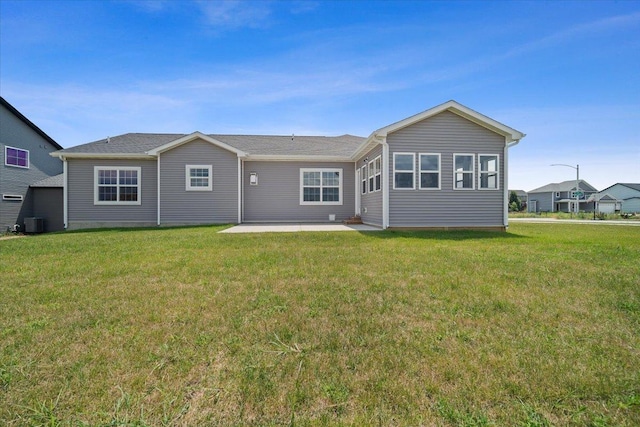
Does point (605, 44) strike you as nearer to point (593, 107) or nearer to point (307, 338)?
point (593, 107)

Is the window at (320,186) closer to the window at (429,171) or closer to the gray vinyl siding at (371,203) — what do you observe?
the gray vinyl siding at (371,203)

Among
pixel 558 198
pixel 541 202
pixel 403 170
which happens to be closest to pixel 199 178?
pixel 403 170

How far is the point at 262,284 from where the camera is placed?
4.16 m

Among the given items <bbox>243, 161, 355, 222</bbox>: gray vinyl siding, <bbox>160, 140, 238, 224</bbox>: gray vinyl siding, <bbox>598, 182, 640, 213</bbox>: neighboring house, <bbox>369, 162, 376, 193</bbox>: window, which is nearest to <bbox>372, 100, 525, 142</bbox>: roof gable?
<bbox>369, 162, 376, 193</bbox>: window

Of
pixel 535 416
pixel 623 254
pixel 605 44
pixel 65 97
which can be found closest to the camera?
pixel 535 416

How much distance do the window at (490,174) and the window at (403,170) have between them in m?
2.76

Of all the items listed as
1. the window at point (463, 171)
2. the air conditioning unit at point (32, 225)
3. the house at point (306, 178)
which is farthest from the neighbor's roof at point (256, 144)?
→ the window at point (463, 171)

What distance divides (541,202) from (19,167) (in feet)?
212

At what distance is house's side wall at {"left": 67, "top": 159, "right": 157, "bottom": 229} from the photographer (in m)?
13.9

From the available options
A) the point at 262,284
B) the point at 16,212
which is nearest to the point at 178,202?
the point at 16,212

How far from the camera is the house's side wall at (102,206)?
13859 mm

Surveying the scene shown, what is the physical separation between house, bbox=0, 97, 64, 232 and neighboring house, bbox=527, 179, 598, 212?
60.4m

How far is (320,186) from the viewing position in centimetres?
1492

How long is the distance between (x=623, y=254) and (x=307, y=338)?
302 inches
